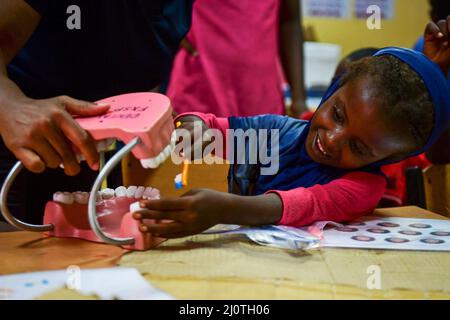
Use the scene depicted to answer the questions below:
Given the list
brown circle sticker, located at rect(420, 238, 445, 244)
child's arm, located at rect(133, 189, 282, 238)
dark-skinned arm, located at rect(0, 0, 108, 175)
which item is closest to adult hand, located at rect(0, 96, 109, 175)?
dark-skinned arm, located at rect(0, 0, 108, 175)

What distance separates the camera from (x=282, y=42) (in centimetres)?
159

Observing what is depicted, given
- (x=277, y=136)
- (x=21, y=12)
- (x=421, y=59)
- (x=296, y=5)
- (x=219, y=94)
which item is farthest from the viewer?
(x=296, y=5)

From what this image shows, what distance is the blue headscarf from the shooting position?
0.85 metres

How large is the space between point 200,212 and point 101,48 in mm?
367

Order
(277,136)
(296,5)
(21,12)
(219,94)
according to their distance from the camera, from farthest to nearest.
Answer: (296,5) < (219,94) < (277,136) < (21,12)

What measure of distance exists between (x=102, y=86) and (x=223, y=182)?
30cm

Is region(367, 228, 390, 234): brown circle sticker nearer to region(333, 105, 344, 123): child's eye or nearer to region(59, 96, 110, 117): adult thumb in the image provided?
region(333, 105, 344, 123): child's eye

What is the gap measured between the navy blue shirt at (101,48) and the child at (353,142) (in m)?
0.13

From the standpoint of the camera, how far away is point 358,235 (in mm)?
784

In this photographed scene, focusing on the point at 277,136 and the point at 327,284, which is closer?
the point at 327,284

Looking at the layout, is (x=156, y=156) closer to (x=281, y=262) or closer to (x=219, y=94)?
(x=281, y=262)

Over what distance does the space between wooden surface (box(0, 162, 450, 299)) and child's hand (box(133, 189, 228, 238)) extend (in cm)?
3

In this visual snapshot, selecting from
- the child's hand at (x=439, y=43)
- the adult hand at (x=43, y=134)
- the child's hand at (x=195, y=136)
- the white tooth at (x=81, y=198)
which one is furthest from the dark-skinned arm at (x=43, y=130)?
the child's hand at (x=439, y=43)

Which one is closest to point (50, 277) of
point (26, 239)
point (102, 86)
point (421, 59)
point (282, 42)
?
point (26, 239)
